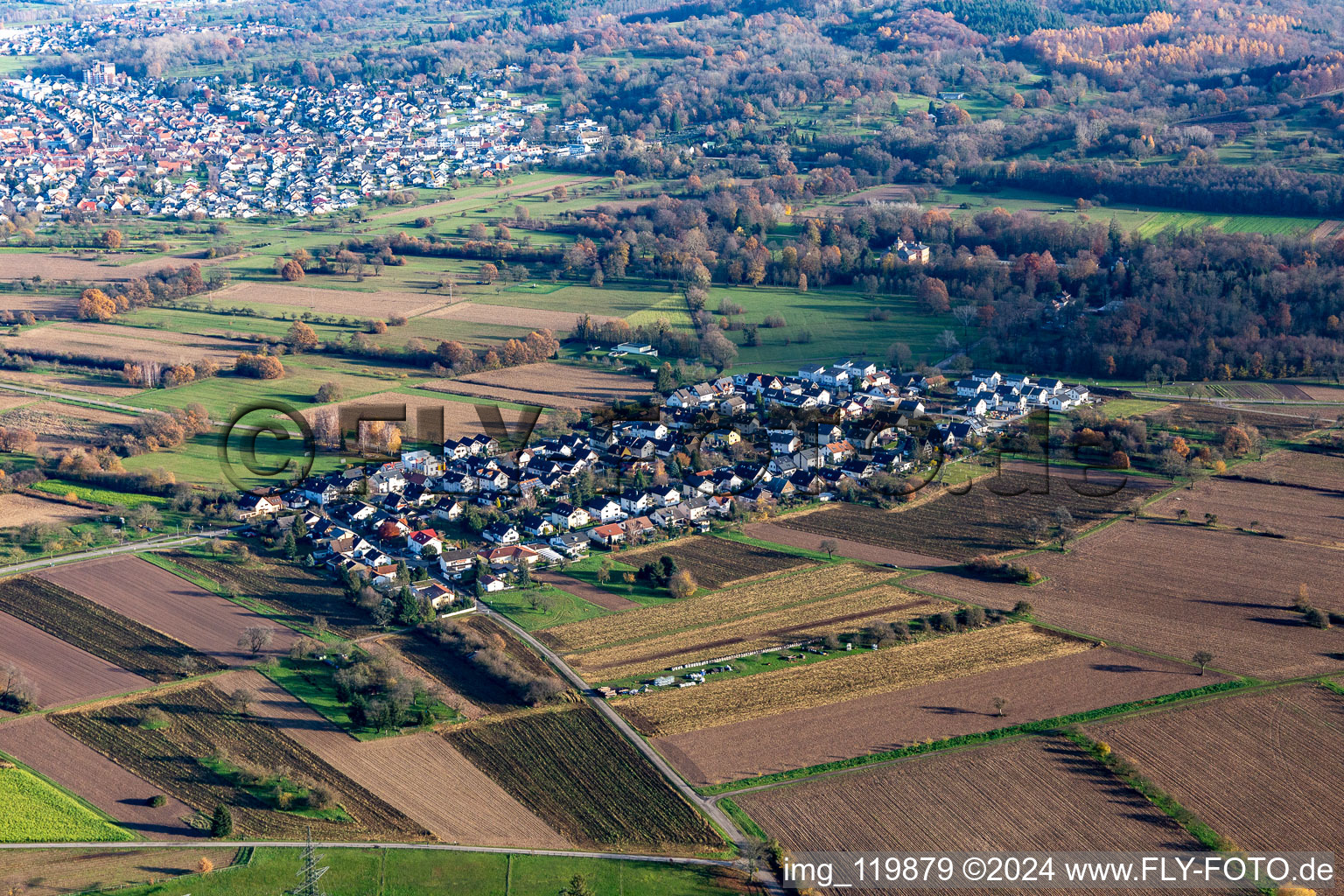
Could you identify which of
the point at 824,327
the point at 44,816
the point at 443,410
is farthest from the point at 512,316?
the point at 44,816

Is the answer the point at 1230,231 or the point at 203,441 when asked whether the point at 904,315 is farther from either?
the point at 203,441

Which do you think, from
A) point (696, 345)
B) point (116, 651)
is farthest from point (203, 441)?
point (696, 345)

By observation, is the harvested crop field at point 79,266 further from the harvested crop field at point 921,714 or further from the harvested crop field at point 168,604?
the harvested crop field at point 921,714

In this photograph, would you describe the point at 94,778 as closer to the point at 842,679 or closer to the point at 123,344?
the point at 842,679

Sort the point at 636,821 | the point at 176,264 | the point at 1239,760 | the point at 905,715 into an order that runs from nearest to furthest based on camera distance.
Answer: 1. the point at 636,821
2. the point at 1239,760
3. the point at 905,715
4. the point at 176,264

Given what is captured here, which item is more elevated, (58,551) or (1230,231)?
(1230,231)

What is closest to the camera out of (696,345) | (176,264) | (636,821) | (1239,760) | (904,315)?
(636,821)

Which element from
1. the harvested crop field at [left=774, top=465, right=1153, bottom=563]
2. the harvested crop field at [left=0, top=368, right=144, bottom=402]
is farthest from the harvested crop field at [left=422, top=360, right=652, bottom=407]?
the harvested crop field at [left=774, top=465, right=1153, bottom=563]
